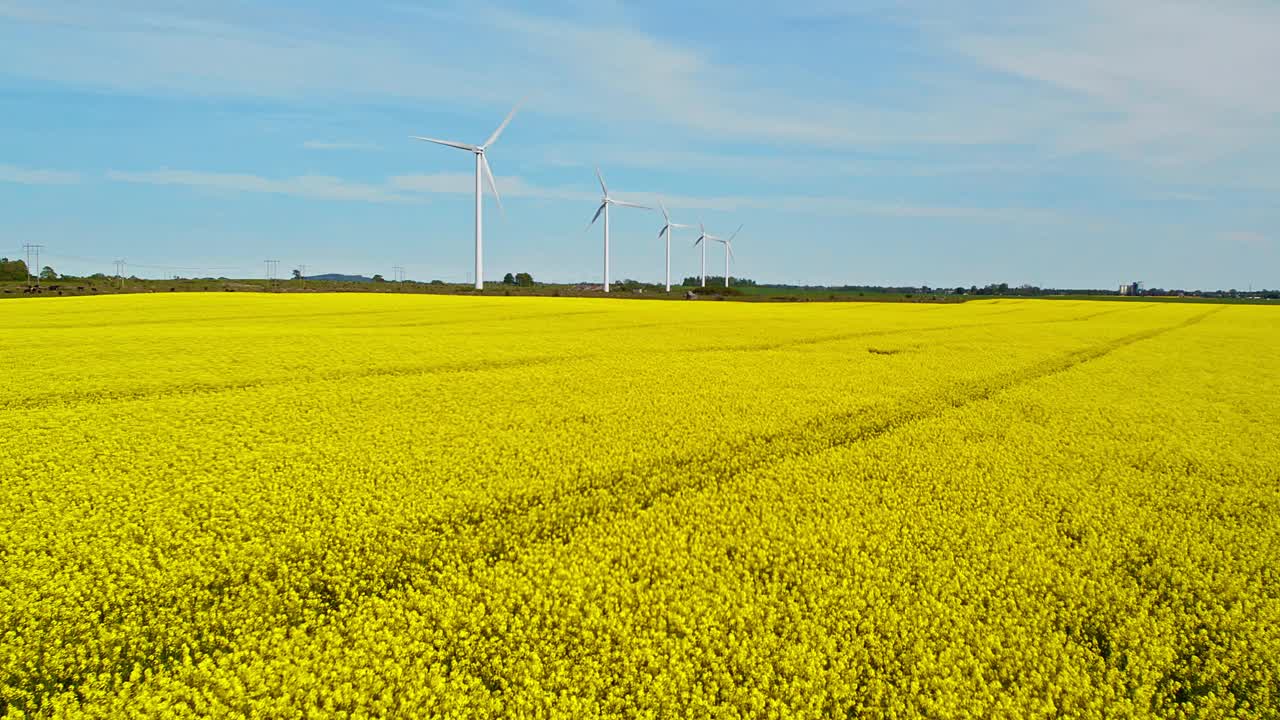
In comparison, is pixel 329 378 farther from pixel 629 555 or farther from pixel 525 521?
pixel 629 555

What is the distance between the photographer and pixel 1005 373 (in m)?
13.7

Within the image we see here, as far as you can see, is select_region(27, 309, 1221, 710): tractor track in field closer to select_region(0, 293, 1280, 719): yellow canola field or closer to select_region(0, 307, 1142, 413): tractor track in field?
select_region(0, 293, 1280, 719): yellow canola field

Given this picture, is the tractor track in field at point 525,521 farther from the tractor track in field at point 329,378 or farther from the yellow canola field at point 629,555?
the tractor track in field at point 329,378

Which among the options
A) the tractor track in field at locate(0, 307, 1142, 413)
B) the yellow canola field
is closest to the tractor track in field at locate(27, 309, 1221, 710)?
the yellow canola field

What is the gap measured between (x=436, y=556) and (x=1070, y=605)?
3.93 m

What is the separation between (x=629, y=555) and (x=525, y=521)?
3.25 feet

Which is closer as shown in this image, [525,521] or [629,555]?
[629,555]

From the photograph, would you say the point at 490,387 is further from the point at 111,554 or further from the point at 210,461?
the point at 111,554

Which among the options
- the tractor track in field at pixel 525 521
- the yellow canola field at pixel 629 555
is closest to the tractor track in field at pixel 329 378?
the yellow canola field at pixel 629 555

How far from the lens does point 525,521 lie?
4.92m

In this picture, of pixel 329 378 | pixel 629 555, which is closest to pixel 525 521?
pixel 629 555

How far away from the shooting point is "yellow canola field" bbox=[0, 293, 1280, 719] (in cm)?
310

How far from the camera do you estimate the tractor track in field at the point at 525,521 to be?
12.0 feet

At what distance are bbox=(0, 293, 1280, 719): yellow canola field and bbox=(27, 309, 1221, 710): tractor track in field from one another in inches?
1.2
